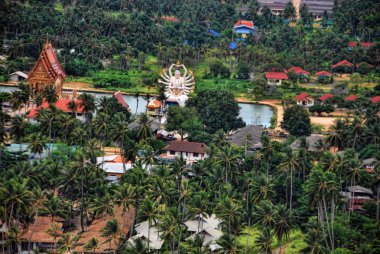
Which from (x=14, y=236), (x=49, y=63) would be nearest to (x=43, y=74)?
(x=49, y=63)

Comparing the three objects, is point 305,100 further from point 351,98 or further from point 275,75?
point 275,75

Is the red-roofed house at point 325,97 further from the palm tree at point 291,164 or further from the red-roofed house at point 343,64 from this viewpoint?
the palm tree at point 291,164

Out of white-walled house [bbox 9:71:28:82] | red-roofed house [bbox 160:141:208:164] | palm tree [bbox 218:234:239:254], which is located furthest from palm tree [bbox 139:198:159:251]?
white-walled house [bbox 9:71:28:82]

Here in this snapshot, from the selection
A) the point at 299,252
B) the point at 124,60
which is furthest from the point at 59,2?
the point at 299,252

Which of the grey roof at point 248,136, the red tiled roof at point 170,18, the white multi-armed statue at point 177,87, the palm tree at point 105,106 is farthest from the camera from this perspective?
the red tiled roof at point 170,18

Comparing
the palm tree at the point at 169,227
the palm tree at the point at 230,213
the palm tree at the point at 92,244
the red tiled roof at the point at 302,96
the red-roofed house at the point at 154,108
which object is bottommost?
the palm tree at the point at 92,244

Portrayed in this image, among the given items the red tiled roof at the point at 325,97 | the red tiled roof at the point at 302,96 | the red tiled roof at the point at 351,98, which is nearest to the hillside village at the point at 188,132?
the red tiled roof at the point at 302,96
